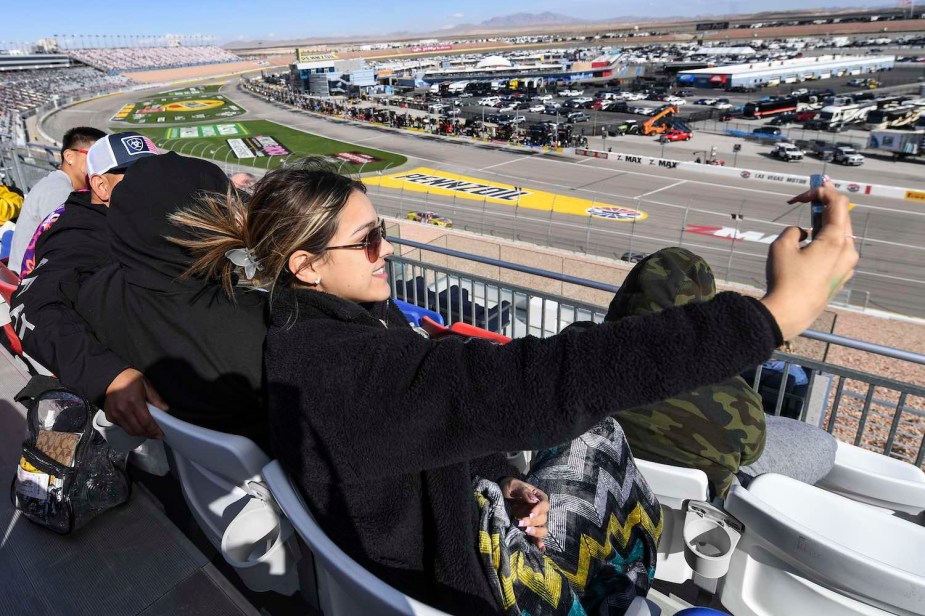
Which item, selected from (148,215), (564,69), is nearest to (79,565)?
(148,215)

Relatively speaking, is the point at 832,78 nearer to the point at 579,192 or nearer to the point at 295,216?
the point at 579,192

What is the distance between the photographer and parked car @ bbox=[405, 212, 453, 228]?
948 inches

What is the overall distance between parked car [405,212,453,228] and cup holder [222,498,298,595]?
22.2 m

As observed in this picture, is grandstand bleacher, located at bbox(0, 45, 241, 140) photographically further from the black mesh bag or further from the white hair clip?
the white hair clip

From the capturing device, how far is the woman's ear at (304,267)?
5.05ft

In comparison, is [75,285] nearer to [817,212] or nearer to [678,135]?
[817,212]

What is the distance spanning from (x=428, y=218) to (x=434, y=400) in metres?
23.6

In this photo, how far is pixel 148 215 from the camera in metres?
1.83

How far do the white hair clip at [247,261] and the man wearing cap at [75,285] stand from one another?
23.1 inches

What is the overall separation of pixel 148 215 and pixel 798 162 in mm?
43354

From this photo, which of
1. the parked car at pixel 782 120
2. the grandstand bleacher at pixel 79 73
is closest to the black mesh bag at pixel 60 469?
the grandstand bleacher at pixel 79 73

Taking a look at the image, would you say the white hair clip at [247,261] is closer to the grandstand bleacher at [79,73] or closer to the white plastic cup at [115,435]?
the white plastic cup at [115,435]

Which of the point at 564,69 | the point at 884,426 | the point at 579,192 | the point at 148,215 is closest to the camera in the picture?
the point at 148,215

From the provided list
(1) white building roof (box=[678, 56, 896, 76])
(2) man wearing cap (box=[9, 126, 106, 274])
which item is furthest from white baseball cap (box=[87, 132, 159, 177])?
(1) white building roof (box=[678, 56, 896, 76])
